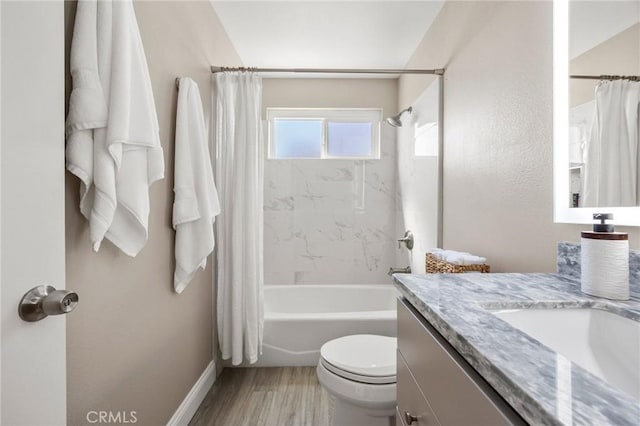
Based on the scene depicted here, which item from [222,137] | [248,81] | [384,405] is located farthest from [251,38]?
[384,405]

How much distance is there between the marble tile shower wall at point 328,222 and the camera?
9.94ft

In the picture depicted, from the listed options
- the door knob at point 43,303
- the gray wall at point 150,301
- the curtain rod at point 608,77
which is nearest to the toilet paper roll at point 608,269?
the curtain rod at point 608,77

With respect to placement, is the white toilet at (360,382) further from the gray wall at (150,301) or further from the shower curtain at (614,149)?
the shower curtain at (614,149)

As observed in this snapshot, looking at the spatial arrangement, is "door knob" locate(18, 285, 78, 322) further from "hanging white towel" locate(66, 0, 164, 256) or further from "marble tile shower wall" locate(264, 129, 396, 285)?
"marble tile shower wall" locate(264, 129, 396, 285)

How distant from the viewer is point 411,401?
2.63 feet

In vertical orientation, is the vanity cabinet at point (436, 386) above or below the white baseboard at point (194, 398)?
above

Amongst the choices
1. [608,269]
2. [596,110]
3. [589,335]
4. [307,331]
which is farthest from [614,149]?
[307,331]

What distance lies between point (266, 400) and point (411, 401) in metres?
1.35

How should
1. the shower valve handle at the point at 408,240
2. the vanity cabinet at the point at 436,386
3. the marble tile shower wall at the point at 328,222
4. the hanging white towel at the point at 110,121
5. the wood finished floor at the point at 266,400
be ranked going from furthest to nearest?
the marble tile shower wall at the point at 328,222
the shower valve handle at the point at 408,240
the wood finished floor at the point at 266,400
the hanging white towel at the point at 110,121
the vanity cabinet at the point at 436,386

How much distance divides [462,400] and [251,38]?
8.79ft

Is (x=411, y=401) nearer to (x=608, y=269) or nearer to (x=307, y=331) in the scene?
(x=608, y=269)

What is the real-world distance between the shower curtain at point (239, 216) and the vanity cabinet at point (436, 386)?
4.18 feet

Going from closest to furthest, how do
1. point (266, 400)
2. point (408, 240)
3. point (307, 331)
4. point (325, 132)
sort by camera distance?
point (266, 400) < point (307, 331) < point (408, 240) < point (325, 132)

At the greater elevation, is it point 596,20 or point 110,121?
point 596,20
